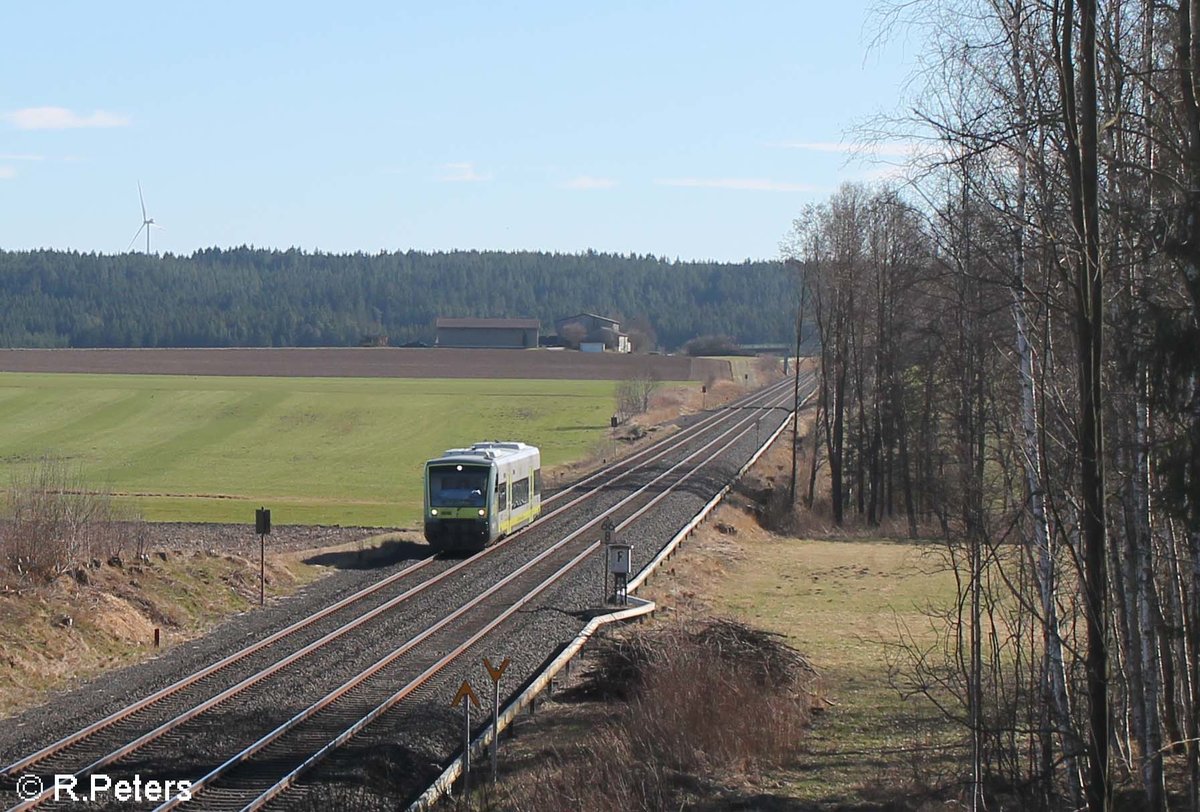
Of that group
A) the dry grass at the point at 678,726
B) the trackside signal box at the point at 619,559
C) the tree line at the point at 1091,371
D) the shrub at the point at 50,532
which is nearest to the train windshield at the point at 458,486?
the shrub at the point at 50,532

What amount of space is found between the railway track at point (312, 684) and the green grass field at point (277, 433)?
1566 centimetres

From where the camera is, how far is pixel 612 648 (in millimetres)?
18438

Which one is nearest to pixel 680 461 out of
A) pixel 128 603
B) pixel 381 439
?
→ pixel 381 439

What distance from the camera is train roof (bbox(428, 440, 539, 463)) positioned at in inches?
1282

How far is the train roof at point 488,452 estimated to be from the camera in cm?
3256

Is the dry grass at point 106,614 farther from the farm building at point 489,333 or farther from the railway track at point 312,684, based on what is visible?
the farm building at point 489,333

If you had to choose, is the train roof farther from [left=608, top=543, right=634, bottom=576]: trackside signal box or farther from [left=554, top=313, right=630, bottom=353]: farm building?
[left=554, top=313, right=630, bottom=353]: farm building

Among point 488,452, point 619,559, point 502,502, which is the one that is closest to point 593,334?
point 502,502

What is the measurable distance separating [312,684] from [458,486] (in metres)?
14.6

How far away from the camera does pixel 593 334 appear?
190 m

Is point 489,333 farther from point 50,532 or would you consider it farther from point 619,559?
point 50,532

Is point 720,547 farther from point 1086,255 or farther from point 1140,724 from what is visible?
point 1086,255

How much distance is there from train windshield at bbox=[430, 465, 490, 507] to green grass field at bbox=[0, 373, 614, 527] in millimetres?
11130

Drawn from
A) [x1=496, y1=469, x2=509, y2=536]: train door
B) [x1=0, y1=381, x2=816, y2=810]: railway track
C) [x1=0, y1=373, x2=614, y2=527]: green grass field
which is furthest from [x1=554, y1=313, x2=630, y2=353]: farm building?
[x1=0, y1=381, x2=816, y2=810]: railway track
